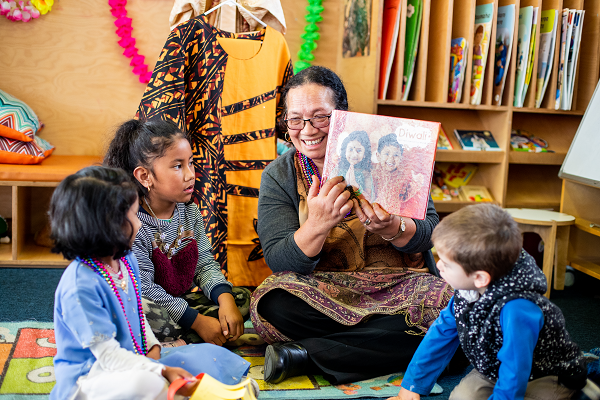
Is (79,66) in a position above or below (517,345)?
above

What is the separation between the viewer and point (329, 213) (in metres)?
1.38

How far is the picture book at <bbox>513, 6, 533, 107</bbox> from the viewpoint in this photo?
2.60 meters

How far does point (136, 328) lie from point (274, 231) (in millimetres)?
627

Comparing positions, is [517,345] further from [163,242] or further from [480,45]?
[480,45]

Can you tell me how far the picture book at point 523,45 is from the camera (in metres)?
2.60

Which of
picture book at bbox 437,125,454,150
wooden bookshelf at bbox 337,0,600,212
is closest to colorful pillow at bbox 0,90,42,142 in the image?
wooden bookshelf at bbox 337,0,600,212

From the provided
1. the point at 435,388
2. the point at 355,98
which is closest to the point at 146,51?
the point at 355,98

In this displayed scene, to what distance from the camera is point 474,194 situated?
2838 millimetres

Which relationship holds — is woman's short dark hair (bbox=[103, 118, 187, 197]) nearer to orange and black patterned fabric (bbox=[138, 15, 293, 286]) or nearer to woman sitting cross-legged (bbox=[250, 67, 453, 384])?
woman sitting cross-legged (bbox=[250, 67, 453, 384])

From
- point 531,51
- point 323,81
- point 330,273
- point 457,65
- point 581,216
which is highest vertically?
point 531,51

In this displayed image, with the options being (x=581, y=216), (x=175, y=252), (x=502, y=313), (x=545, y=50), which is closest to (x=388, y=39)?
(x=545, y=50)

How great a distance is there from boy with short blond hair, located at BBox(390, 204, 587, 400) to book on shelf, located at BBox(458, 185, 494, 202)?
5.93 ft

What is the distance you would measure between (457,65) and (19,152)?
223 cm

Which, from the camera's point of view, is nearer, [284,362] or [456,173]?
[284,362]
